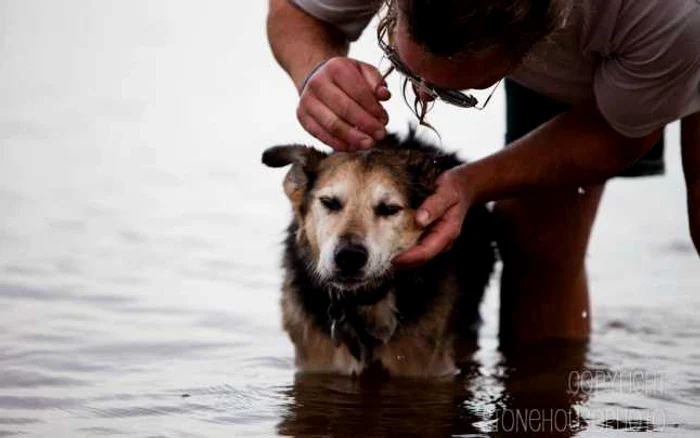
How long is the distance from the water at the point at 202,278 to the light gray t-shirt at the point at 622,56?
0.89m

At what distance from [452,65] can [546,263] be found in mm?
2007

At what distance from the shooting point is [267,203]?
23.8 ft

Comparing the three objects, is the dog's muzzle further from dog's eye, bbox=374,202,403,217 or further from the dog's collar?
the dog's collar

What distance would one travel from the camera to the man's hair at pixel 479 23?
2814 mm

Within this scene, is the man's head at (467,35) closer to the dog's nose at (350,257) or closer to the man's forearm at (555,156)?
the man's forearm at (555,156)

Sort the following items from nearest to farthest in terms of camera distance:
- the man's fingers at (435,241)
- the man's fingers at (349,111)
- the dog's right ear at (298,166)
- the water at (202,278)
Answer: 1. the man's fingers at (349,111)
2. the man's fingers at (435,241)
3. the water at (202,278)
4. the dog's right ear at (298,166)

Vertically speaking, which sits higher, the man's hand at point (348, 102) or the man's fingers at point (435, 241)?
the man's hand at point (348, 102)

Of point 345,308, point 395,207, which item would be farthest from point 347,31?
point 345,308

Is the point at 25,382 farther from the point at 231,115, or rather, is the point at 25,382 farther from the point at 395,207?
the point at 231,115

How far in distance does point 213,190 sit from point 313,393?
134 inches

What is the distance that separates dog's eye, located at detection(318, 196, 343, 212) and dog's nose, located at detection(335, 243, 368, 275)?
228 mm

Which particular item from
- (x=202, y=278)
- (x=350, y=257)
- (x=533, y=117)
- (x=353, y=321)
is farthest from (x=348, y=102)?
(x=202, y=278)

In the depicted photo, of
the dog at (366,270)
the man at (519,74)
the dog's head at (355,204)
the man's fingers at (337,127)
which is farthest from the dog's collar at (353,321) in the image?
the man's fingers at (337,127)

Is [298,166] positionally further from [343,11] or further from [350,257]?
[343,11]
